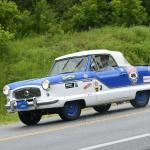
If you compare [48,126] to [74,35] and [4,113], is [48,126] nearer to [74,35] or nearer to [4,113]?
[4,113]

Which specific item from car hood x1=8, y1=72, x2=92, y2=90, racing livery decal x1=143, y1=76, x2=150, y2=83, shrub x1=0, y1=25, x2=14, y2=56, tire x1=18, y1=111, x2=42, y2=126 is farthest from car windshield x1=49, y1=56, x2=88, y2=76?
shrub x1=0, y1=25, x2=14, y2=56

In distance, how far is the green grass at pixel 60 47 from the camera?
37.3 m

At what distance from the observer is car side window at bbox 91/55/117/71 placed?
1770 cm

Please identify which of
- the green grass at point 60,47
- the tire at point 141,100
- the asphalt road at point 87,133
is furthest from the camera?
the green grass at point 60,47

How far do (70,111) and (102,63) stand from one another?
205 centimetres

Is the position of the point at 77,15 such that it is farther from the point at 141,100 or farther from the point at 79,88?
the point at 79,88

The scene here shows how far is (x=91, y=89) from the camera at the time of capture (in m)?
17.2

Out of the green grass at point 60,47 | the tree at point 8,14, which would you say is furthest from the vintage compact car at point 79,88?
the tree at point 8,14

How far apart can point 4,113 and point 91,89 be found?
288 inches

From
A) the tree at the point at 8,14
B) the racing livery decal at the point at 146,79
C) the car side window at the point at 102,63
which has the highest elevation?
the tree at the point at 8,14

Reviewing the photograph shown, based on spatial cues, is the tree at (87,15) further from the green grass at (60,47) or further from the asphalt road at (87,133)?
the asphalt road at (87,133)

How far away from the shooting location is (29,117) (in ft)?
56.6

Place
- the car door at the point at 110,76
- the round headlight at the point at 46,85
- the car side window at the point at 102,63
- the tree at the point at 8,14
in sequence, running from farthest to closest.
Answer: the tree at the point at 8,14 < the car side window at the point at 102,63 < the car door at the point at 110,76 < the round headlight at the point at 46,85

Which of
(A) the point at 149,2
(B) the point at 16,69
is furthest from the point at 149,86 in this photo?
(A) the point at 149,2
